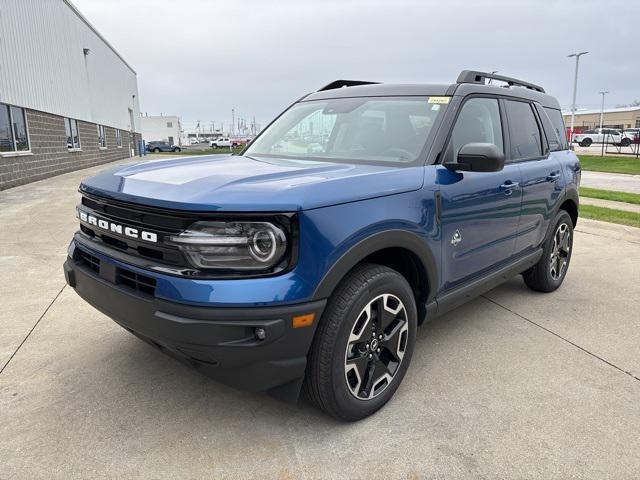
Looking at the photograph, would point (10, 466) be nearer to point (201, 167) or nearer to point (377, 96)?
point (201, 167)

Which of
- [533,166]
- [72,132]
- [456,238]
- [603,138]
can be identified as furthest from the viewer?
[603,138]

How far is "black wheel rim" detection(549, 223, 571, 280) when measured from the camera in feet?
15.3

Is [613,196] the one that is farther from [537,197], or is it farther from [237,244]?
[237,244]

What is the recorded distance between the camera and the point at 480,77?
11.9 feet

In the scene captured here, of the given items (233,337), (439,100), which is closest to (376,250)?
(233,337)

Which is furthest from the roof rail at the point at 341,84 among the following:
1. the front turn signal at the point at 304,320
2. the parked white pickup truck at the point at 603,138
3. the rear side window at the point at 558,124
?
the parked white pickup truck at the point at 603,138

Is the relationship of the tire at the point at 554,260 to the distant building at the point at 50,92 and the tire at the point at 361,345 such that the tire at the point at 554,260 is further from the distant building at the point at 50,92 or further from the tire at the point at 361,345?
the distant building at the point at 50,92

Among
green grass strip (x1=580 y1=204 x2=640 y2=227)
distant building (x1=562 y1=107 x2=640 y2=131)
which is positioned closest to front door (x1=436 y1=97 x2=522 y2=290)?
green grass strip (x1=580 y1=204 x2=640 y2=227)

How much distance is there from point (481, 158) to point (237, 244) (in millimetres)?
1538

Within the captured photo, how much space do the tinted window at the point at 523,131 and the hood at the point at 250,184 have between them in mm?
1466

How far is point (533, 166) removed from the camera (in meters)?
3.96

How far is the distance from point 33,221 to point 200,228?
24.4ft

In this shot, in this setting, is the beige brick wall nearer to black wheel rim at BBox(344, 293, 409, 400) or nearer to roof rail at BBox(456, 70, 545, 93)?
roof rail at BBox(456, 70, 545, 93)

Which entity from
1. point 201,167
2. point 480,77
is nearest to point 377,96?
point 480,77
